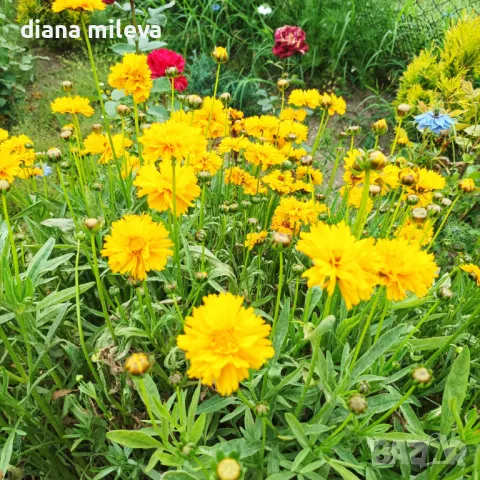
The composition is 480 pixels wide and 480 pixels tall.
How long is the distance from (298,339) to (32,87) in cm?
367

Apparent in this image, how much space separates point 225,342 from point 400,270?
34 cm

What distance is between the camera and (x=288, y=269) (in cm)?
158

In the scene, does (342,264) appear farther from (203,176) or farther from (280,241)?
(203,176)

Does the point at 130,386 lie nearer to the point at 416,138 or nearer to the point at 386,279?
the point at 386,279

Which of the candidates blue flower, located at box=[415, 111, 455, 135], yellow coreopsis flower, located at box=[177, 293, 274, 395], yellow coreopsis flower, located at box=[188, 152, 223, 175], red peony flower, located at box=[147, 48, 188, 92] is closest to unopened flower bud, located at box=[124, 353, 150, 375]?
yellow coreopsis flower, located at box=[177, 293, 274, 395]

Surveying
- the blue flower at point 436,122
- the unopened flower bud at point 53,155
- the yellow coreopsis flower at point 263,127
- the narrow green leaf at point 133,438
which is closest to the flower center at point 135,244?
the narrow green leaf at point 133,438

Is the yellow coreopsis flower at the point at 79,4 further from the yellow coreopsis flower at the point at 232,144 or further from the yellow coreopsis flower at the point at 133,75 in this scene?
the yellow coreopsis flower at the point at 232,144

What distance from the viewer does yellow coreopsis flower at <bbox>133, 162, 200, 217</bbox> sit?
43.4 inches

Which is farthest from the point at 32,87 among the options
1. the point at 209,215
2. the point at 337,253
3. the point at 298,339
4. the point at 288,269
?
the point at 337,253

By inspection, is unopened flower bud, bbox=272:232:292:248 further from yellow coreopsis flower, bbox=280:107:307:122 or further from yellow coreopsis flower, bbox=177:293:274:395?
yellow coreopsis flower, bbox=280:107:307:122

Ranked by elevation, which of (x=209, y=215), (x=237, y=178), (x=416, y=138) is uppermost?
(x=237, y=178)

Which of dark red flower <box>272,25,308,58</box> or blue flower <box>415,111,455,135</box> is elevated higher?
dark red flower <box>272,25,308,58</box>

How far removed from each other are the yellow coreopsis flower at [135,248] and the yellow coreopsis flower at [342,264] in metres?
0.34

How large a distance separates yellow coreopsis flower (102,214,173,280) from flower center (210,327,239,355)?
281mm
